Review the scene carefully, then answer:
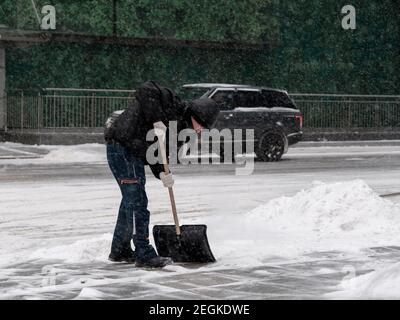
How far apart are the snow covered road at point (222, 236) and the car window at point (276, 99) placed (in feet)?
15.7

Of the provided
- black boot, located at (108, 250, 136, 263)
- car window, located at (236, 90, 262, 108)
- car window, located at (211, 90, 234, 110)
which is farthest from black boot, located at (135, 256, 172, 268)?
car window, located at (236, 90, 262, 108)

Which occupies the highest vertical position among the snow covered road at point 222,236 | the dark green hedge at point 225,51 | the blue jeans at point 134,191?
the dark green hedge at point 225,51

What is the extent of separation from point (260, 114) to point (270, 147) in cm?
87

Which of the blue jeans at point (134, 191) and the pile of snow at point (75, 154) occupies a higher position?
the blue jeans at point (134, 191)

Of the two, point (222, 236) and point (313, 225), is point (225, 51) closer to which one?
point (313, 225)

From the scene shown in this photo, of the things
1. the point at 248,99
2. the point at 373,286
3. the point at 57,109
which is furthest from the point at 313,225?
the point at 57,109

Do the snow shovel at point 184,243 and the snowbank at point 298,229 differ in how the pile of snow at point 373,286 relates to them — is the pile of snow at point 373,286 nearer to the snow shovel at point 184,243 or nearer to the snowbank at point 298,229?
the snowbank at point 298,229

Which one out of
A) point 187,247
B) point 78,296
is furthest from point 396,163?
point 78,296

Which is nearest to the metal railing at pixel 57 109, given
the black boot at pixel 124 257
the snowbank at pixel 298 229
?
the snowbank at pixel 298 229

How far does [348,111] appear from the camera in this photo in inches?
1332

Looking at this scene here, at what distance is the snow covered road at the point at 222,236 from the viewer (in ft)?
26.6

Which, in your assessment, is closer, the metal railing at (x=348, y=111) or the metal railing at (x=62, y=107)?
the metal railing at (x=62, y=107)

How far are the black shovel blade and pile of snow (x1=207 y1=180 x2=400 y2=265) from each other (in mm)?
459

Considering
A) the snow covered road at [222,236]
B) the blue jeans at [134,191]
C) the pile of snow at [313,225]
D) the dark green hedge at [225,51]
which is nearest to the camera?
the snow covered road at [222,236]
